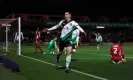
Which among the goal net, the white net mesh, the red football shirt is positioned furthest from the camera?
the white net mesh

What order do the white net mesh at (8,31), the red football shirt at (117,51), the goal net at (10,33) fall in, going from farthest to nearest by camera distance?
1. the white net mesh at (8,31)
2. the goal net at (10,33)
3. the red football shirt at (117,51)

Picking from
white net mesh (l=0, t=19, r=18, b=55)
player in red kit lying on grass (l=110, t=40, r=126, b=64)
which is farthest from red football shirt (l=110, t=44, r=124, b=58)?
white net mesh (l=0, t=19, r=18, b=55)

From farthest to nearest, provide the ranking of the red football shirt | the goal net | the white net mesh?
1. the white net mesh
2. the goal net
3. the red football shirt

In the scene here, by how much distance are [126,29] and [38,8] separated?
53.9 ft

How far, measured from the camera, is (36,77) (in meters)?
11.7

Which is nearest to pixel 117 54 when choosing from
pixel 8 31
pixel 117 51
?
pixel 117 51

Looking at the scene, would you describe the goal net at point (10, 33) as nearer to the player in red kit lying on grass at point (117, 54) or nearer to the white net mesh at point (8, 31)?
the white net mesh at point (8, 31)

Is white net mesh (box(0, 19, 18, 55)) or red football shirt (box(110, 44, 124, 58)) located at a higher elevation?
white net mesh (box(0, 19, 18, 55))

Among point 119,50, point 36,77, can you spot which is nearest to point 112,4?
point 119,50

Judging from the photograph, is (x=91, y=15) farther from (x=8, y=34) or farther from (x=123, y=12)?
(x=8, y=34)

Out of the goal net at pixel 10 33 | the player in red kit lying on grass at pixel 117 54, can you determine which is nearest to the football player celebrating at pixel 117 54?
the player in red kit lying on grass at pixel 117 54

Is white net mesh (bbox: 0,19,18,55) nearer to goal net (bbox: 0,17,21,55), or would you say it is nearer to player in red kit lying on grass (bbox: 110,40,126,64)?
goal net (bbox: 0,17,21,55)

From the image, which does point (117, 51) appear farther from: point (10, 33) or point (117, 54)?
point (10, 33)

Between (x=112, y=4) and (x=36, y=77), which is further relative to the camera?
(x=112, y=4)
